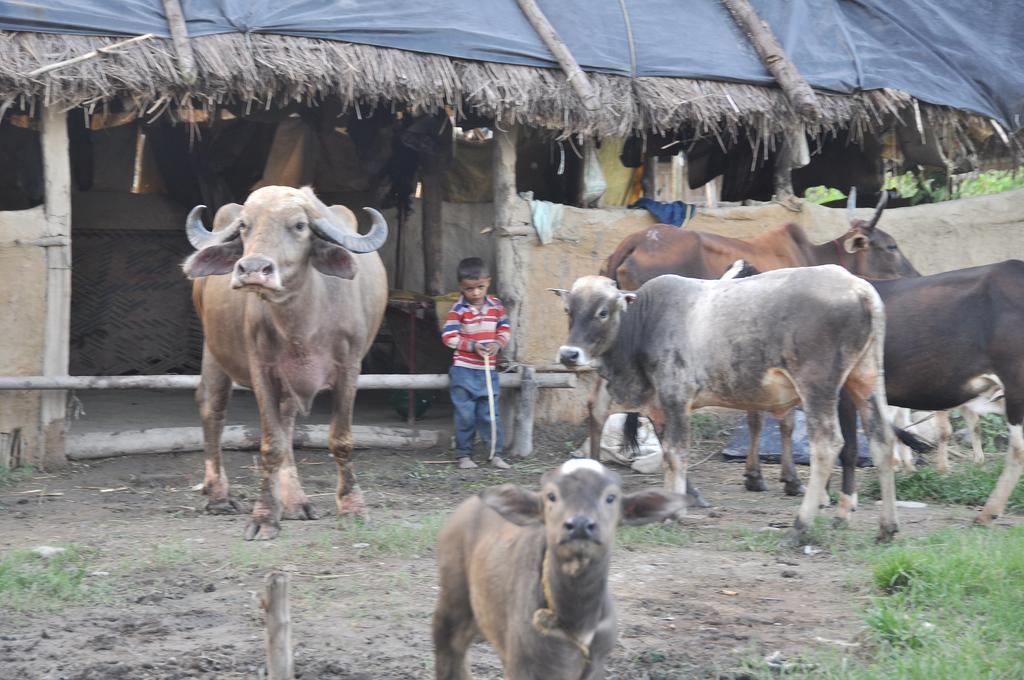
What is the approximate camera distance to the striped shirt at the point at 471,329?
9367 millimetres

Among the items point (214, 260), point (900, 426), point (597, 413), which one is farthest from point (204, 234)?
point (900, 426)

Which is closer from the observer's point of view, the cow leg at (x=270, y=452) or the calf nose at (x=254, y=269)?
the calf nose at (x=254, y=269)

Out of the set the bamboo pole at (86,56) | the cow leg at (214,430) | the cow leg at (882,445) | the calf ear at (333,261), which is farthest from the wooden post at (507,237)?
the cow leg at (882,445)

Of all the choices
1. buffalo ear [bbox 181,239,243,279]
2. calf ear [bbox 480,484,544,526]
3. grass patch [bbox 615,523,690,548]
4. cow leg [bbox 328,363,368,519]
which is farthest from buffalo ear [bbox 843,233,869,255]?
calf ear [bbox 480,484,544,526]

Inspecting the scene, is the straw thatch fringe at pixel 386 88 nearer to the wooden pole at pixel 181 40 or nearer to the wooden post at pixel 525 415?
the wooden pole at pixel 181 40

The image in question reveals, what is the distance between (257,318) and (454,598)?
3279 millimetres

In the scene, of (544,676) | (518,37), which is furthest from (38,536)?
(518,37)

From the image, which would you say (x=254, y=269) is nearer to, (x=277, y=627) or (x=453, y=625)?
(x=277, y=627)

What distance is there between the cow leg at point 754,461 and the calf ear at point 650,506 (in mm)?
4741

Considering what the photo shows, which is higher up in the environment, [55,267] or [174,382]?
[55,267]

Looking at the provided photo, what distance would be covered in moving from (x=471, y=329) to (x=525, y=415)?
917mm

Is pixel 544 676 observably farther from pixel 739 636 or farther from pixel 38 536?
pixel 38 536

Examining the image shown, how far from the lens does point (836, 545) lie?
6520mm

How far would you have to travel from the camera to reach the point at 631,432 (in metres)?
8.78
